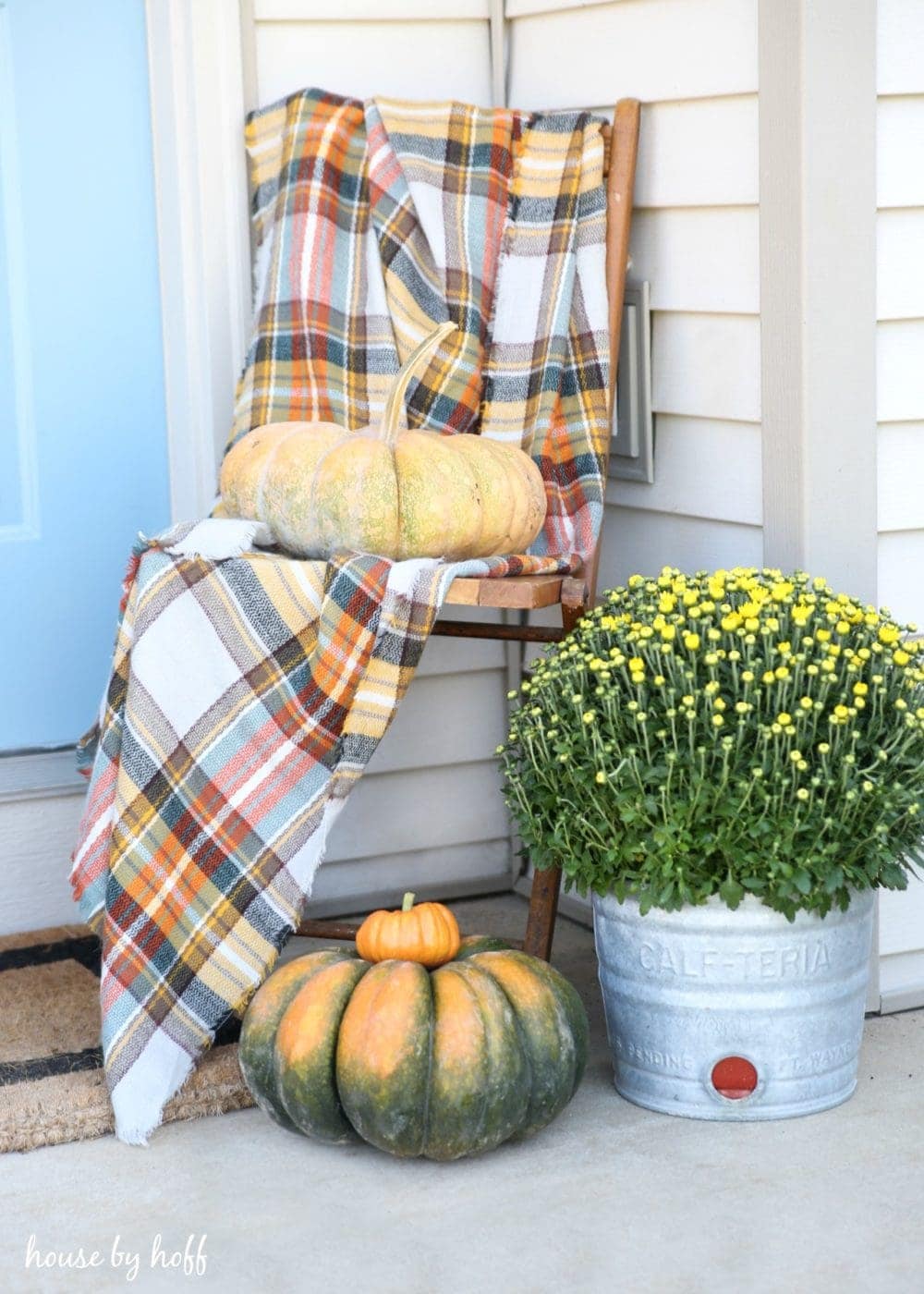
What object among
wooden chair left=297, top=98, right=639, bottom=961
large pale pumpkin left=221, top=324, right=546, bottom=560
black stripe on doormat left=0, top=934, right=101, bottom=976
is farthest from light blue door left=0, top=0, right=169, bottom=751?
wooden chair left=297, top=98, right=639, bottom=961

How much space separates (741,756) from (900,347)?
0.70m

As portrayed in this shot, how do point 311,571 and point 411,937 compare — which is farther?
point 311,571

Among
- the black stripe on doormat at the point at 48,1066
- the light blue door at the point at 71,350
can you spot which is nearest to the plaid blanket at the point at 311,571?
the black stripe on doormat at the point at 48,1066

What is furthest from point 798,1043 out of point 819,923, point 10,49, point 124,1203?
point 10,49

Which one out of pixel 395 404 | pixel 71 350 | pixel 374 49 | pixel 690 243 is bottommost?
pixel 395 404

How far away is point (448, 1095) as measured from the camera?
1.82 metres

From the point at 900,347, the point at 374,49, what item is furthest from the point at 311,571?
the point at 374,49

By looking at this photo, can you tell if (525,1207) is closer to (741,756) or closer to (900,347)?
(741,756)

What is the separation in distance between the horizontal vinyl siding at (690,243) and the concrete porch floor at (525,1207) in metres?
0.82

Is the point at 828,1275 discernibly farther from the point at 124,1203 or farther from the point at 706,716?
the point at 124,1203

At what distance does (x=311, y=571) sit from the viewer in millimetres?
2105

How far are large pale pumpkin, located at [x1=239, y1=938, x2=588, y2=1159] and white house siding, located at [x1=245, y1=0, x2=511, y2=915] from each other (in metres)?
0.86

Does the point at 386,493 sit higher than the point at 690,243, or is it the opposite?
the point at 690,243

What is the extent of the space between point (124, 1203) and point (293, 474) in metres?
0.93
